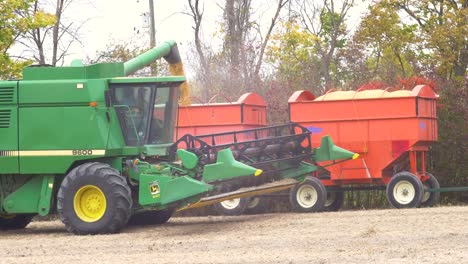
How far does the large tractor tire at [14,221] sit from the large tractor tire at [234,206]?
172 inches

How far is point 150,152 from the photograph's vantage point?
19188 millimetres

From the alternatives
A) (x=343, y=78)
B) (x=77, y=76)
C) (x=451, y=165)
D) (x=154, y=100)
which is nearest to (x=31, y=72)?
(x=77, y=76)

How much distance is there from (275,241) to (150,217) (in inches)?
226

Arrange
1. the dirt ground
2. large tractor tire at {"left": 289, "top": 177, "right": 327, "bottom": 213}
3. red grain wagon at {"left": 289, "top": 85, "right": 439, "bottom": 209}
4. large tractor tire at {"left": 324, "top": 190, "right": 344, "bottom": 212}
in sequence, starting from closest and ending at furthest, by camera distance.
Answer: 1. the dirt ground
2. red grain wagon at {"left": 289, "top": 85, "right": 439, "bottom": 209}
3. large tractor tire at {"left": 289, "top": 177, "right": 327, "bottom": 213}
4. large tractor tire at {"left": 324, "top": 190, "right": 344, "bottom": 212}

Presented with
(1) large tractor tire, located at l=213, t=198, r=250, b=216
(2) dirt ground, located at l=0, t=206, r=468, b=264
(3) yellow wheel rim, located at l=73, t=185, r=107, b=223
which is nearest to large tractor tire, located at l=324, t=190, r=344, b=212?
(1) large tractor tire, located at l=213, t=198, r=250, b=216

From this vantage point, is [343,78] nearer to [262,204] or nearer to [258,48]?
[258,48]

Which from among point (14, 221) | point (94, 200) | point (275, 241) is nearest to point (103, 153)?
point (94, 200)

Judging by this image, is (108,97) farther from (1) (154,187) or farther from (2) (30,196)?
(2) (30,196)

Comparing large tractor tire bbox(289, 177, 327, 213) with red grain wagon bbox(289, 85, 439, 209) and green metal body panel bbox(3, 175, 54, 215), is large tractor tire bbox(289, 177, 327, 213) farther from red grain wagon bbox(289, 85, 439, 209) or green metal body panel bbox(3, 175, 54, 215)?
green metal body panel bbox(3, 175, 54, 215)

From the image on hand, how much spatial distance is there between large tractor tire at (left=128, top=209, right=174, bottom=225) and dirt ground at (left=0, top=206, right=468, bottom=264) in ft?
1.47

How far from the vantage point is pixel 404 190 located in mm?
22500

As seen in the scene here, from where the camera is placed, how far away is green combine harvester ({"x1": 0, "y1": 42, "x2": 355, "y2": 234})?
721 inches

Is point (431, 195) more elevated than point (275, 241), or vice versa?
point (431, 195)

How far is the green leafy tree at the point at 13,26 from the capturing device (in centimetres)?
2878
